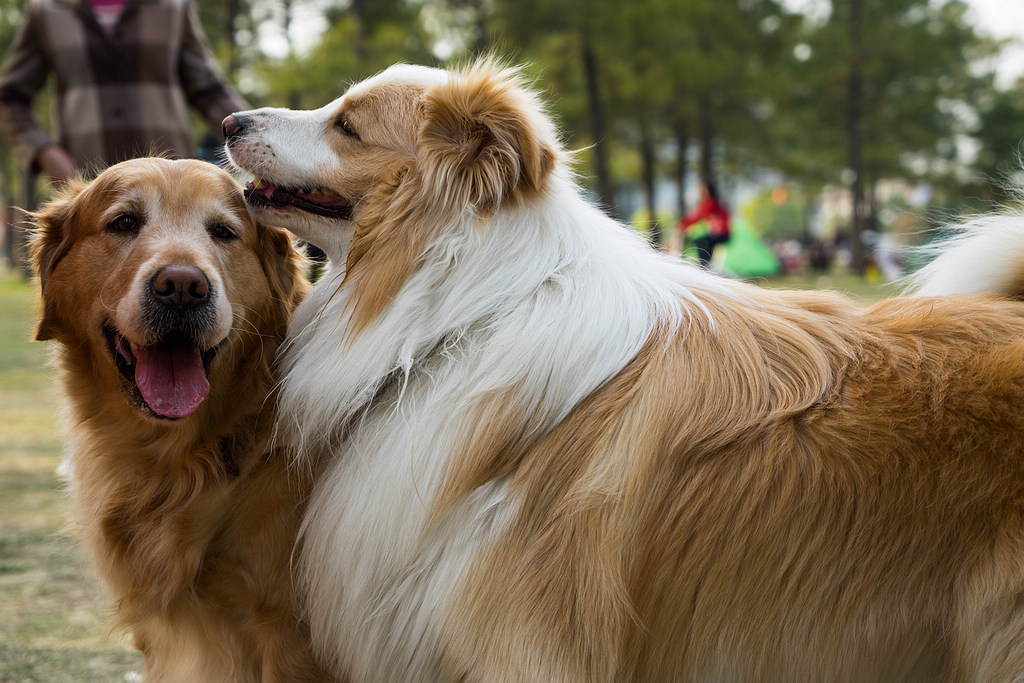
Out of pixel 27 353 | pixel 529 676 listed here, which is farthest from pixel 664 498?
pixel 27 353

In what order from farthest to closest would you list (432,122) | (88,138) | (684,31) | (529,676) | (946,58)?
(946,58) → (684,31) → (88,138) → (432,122) → (529,676)

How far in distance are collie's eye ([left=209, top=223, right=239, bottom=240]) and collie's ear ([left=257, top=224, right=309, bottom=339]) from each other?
0.39 feet

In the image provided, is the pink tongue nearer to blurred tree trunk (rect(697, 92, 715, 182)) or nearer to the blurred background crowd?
the blurred background crowd

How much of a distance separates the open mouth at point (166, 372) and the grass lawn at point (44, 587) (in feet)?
1.47

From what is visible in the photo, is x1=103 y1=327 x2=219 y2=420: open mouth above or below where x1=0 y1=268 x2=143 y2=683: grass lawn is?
above

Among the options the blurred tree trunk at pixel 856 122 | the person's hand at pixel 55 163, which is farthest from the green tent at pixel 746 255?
the person's hand at pixel 55 163

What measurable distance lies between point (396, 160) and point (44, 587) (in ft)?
8.68

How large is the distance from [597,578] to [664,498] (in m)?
0.26

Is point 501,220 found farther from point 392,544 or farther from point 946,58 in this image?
point 946,58

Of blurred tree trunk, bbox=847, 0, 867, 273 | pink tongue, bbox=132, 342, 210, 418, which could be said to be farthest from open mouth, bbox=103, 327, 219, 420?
blurred tree trunk, bbox=847, 0, 867, 273

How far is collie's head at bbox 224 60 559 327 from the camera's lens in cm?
253

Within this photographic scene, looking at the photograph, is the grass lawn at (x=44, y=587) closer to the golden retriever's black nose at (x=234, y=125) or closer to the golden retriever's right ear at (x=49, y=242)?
the golden retriever's right ear at (x=49, y=242)

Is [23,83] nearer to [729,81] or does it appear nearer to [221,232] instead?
[221,232]

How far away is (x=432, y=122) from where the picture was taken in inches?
102
